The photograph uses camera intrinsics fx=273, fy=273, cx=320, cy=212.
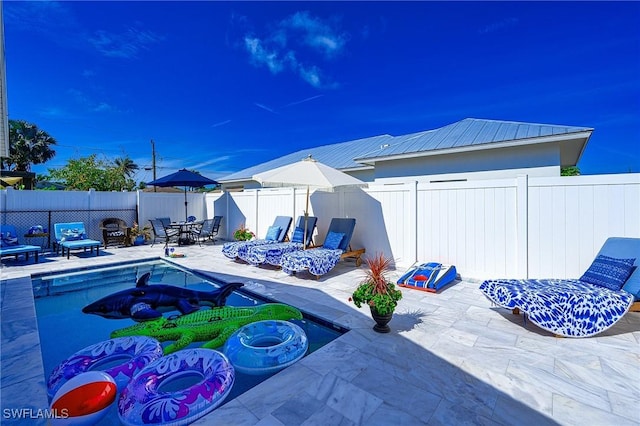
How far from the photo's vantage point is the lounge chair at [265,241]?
793 centimetres

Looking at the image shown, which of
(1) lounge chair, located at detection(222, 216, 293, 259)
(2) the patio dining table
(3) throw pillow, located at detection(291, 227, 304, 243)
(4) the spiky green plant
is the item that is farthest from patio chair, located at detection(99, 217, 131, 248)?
(4) the spiky green plant

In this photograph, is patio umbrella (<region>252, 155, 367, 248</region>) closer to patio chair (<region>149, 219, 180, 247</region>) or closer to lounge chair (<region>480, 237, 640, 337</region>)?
lounge chair (<region>480, 237, 640, 337</region>)

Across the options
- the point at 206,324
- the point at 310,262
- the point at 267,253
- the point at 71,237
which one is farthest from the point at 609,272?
the point at 71,237

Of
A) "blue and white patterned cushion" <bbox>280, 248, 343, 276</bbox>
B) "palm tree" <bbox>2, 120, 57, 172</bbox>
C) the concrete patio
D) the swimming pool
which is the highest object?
"palm tree" <bbox>2, 120, 57, 172</bbox>

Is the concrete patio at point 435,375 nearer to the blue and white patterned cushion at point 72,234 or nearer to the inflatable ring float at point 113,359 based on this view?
the inflatable ring float at point 113,359

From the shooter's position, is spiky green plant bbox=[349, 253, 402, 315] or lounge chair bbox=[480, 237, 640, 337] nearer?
lounge chair bbox=[480, 237, 640, 337]

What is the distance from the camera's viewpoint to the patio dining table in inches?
445

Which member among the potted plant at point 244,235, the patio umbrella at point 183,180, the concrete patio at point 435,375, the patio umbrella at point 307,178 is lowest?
the concrete patio at point 435,375

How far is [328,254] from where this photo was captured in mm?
6664

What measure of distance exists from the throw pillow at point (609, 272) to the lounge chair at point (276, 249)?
19.1 feet

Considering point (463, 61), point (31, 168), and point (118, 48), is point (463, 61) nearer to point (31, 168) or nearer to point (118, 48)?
point (118, 48)

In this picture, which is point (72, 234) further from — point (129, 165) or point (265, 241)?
point (129, 165)

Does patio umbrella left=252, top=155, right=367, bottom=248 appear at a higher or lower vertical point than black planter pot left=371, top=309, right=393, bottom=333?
higher

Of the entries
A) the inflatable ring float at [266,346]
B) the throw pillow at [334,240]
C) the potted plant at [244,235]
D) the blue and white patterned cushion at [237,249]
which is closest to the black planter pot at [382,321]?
the inflatable ring float at [266,346]
